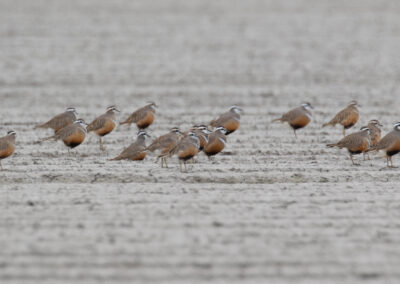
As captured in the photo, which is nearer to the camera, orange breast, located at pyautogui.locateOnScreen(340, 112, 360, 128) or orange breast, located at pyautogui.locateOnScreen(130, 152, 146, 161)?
orange breast, located at pyautogui.locateOnScreen(130, 152, 146, 161)

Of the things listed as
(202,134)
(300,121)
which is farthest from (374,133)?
(202,134)

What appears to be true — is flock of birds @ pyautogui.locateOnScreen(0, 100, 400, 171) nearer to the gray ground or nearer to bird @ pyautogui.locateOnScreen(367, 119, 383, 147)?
bird @ pyautogui.locateOnScreen(367, 119, 383, 147)

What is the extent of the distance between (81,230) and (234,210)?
1.77 metres

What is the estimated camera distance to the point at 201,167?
10.3m

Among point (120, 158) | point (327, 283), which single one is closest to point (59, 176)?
point (120, 158)

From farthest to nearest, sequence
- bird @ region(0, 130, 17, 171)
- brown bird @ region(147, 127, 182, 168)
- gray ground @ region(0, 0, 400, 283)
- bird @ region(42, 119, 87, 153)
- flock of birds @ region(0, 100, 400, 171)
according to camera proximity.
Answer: bird @ region(42, 119, 87, 153), brown bird @ region(147, 127, 182, 168), flock of birds @ region(0, 100, 400, 171), bird @ region(0, 130, 17, 171), gray ground @ region(0, 0, 400, 283)

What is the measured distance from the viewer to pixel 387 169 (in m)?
10.3

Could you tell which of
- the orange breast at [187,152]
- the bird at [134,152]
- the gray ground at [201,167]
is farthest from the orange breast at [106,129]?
the orange breast at [187,152]

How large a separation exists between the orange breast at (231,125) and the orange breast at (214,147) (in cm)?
140

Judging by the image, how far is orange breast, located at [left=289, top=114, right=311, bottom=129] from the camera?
500 inches

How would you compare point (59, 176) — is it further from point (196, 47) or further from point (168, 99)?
point (196, 47)

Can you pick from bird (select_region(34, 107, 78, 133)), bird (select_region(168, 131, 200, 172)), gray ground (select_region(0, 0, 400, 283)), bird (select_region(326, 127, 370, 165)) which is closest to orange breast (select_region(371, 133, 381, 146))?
bird (select_region(326, 127, 370, 165))

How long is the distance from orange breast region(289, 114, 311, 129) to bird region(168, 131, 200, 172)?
285 centimetres

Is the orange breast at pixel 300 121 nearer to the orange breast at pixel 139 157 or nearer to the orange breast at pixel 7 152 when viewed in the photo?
the orange breast at pixel 139 157
